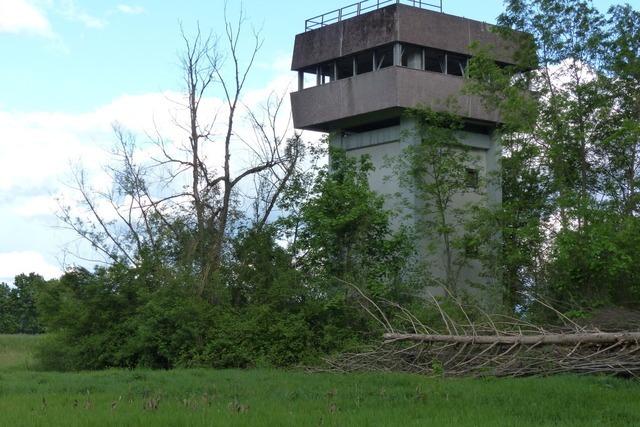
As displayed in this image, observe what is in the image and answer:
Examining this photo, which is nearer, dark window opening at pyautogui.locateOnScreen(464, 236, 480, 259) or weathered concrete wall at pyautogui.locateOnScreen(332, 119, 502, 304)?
dark window opening at pyautogui.locateOnScreen(464, 236, 480, 259)

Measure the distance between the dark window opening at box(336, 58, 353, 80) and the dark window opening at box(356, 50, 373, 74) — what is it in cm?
36

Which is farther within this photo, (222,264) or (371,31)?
(371,31)

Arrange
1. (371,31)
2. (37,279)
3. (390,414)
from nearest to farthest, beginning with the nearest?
(390,414)
(37,279)
(371,31)

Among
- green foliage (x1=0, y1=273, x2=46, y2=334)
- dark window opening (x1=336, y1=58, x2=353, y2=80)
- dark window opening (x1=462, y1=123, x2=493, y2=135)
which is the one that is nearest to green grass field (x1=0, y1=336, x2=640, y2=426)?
dark window opening (x1=336, y1=58, x2=353, y2=80)

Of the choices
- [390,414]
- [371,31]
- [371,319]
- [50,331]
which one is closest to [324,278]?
[371,319]

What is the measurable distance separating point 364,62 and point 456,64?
4.05 meters

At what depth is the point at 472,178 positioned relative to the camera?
35969 mm

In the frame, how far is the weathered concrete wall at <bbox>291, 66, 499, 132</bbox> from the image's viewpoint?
112ft

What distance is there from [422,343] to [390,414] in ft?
26.1

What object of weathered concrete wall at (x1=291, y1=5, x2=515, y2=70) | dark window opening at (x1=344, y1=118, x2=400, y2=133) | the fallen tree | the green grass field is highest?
weathered concrete wall at (x1=291, y1=5, x2=515, y2=70)

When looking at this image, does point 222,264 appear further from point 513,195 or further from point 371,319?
point 513,195

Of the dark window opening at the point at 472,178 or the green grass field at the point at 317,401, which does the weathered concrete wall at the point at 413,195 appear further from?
the green grass field at the point at 317,401

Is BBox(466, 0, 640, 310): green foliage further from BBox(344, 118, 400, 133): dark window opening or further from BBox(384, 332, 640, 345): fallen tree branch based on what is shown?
BBox(384, 332, 640, 345): fallen tree branch

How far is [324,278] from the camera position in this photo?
28.2m
